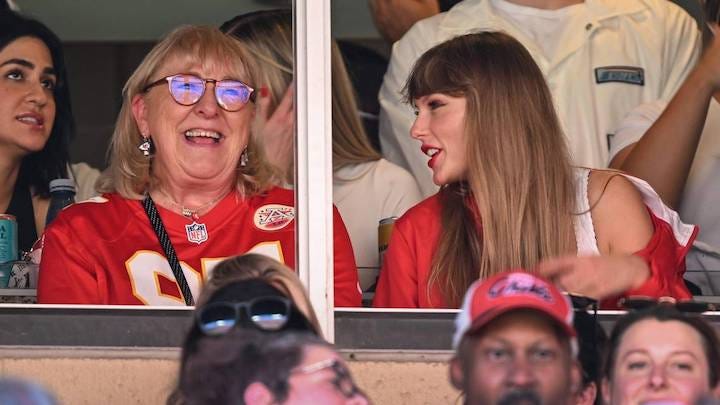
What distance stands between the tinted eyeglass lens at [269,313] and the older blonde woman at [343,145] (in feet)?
7.46

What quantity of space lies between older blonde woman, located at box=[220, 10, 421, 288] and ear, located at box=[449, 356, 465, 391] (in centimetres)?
210

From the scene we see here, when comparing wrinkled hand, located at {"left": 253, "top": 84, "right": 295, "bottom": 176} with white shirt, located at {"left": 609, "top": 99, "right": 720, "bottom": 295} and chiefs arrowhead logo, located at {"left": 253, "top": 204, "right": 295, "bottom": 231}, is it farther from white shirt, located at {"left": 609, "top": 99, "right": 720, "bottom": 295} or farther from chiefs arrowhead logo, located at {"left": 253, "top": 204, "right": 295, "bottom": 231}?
white shirt, located at {"left": 609, "top": 99, "right": 720, "bottom": 295}

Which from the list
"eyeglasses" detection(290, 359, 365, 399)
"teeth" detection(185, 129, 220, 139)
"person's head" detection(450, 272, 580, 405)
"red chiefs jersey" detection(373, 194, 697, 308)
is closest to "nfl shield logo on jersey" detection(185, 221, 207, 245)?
"teeth" detection(185, 129, 220, 139)

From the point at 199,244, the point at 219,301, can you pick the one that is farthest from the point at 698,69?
the point at 219,301

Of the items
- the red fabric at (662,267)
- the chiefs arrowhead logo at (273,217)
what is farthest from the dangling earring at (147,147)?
the red fabric at (662,267)

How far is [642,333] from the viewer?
12.4 ft

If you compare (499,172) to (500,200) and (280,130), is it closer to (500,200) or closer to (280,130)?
(500,200)

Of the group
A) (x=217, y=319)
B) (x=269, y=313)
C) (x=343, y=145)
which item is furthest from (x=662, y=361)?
(x=343, y=145)

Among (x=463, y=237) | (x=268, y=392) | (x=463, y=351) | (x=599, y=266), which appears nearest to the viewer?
(x=268, y=392)

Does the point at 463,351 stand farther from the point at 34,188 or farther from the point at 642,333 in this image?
the point at 34,188

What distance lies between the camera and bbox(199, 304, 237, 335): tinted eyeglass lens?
11.5 feet

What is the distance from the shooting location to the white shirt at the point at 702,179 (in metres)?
5.85

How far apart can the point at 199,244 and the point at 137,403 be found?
576 mm

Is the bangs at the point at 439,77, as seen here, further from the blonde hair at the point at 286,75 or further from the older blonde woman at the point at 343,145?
the blonde hair at the point at 286,75
